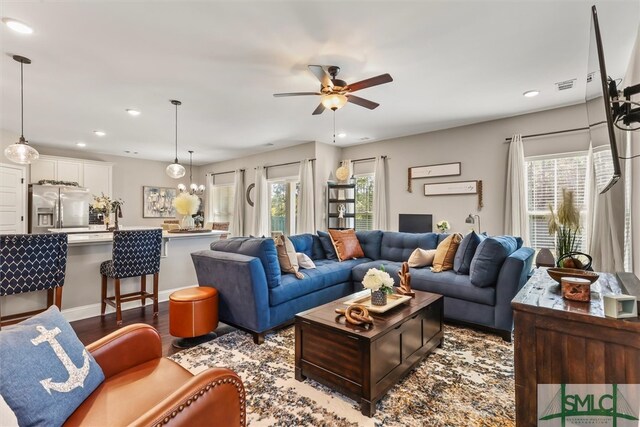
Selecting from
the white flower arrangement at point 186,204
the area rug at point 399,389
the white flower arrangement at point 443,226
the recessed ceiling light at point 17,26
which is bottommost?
the area rug at point 399,389

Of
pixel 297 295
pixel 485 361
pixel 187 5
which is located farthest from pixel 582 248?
Result: pixel 187 5

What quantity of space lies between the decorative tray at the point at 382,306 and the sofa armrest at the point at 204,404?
1.23m

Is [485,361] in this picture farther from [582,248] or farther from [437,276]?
[582,248]

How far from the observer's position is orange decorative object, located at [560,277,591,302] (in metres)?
1.40

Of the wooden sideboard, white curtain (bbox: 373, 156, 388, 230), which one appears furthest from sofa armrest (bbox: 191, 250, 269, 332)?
white curtain (bbox: 373, 156, 388, 230)

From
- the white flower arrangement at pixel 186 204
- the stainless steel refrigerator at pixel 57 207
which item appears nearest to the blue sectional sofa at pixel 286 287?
the white flower arrangement at pixel 186 204

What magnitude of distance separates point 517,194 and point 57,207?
846 cm

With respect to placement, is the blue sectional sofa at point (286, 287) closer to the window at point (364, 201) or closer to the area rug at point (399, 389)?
the area rug at point (399, 389)

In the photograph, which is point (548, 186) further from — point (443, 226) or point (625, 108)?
point (625, 108)

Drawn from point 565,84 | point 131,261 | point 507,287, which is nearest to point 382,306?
point 507,287

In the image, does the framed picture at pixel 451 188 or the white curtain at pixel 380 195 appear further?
the white curtain at pixel 380 195

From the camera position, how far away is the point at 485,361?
2445 millimetres

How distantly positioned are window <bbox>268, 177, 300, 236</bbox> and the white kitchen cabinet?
3888mm

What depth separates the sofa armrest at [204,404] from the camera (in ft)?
3.18
